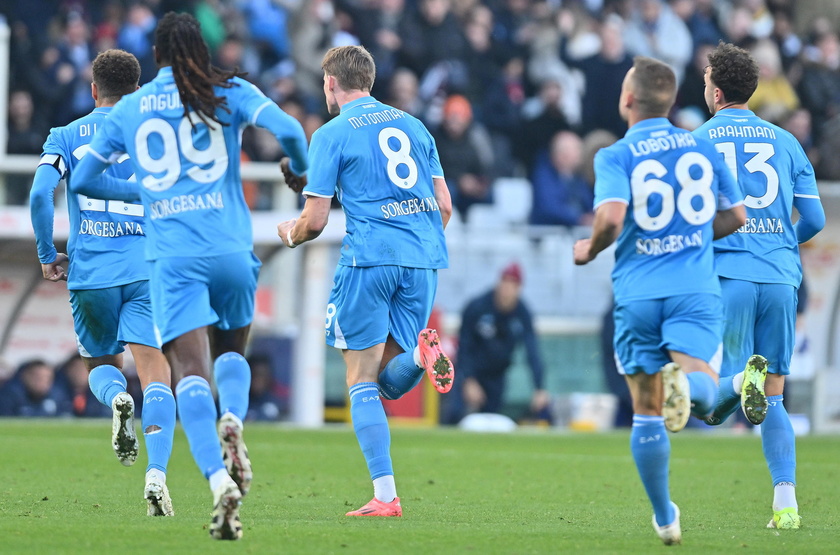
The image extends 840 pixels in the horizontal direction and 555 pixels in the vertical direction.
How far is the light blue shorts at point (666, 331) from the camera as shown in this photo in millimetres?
5973

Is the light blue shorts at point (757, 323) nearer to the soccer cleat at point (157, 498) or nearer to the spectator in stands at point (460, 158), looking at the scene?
the soccer cleat at point (157, 498)

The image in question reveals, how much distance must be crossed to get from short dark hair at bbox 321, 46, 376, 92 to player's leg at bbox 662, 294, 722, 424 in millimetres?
2292

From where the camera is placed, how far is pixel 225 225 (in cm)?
605

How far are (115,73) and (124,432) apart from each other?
1.89 metres

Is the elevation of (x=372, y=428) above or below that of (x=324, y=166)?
below

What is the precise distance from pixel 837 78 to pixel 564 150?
559 centimetres

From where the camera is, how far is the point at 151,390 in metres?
7.38

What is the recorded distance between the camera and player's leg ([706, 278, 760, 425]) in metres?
7.16

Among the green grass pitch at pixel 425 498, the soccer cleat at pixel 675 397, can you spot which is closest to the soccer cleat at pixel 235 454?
the green grass pitch at pixel 425 498

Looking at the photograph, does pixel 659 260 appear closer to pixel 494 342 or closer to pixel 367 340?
pixel 367 340

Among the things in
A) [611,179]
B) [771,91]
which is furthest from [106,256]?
[771,91]

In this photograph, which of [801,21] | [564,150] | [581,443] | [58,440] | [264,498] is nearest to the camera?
[264,498]

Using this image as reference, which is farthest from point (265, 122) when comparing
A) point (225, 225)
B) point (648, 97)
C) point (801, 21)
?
point (801, 21)

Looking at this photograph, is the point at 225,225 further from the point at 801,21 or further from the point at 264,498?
the point at 801,21
